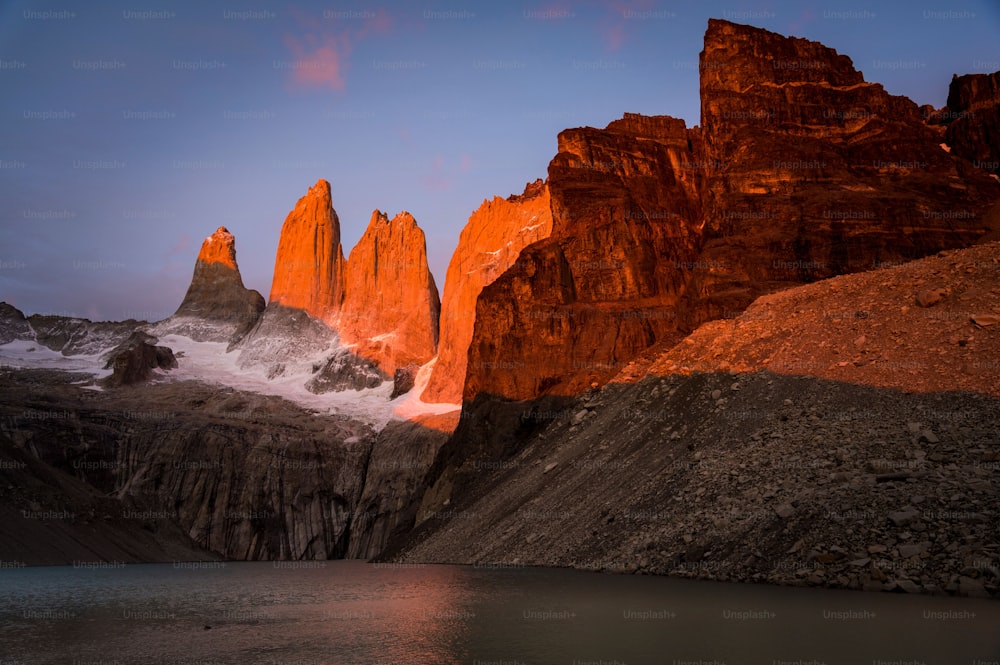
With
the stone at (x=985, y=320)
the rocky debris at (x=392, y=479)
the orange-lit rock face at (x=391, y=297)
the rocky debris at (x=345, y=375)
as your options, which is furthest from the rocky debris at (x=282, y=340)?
the stone at (x=985, y=320)

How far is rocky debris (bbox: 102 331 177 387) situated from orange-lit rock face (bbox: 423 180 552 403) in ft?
134

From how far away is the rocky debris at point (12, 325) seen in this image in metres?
143

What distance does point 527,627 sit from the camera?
20984 millimetres

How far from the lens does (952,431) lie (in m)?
32.6

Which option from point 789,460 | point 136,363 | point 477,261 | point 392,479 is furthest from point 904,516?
point 136,363

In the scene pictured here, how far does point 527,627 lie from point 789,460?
18504 mm

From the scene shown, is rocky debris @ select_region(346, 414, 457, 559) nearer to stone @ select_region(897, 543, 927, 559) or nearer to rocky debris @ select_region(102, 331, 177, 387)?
rocky debris @ select_region(102, 331, 177, 387)

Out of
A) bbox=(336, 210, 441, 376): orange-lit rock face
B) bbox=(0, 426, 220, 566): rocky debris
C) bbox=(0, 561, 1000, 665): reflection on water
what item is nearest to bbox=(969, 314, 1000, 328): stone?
bbox=(0, 561, 1000, 665): reflection on water

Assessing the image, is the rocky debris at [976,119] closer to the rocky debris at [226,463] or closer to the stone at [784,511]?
the stone at [784,511]

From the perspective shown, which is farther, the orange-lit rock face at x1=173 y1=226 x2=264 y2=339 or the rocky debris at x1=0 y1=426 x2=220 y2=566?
the orange-lit rock face at x1=173 y1=226 x2=264 y2=339

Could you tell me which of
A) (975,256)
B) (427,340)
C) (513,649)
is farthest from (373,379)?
(513,649)

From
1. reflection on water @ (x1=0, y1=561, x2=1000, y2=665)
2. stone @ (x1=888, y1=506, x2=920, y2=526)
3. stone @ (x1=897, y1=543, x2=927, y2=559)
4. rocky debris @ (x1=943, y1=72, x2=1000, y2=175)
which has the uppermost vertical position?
rocky debris @ (x1=943, y1=72, x2=1000, y2=175)

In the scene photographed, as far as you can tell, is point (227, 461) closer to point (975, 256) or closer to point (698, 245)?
point (698, 245)

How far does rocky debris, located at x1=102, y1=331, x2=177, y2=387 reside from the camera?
119m
